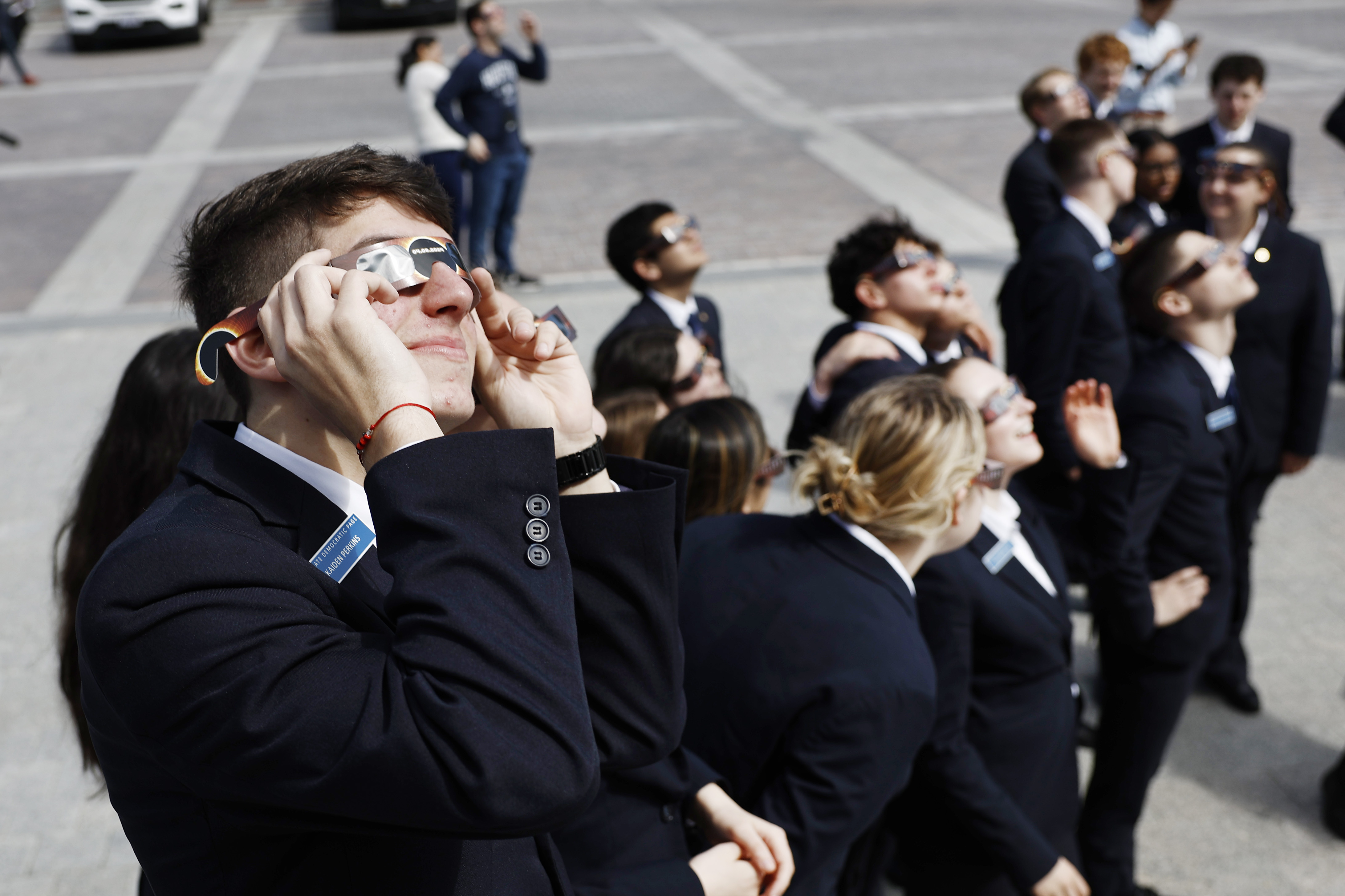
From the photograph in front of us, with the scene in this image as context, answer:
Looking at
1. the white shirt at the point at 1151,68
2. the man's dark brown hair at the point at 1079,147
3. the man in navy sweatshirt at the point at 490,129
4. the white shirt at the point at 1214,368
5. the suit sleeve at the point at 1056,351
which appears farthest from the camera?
the white shirt at the point at 1151,68

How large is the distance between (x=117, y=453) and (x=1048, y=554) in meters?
2.40

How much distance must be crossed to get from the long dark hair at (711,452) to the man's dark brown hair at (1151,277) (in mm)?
1753

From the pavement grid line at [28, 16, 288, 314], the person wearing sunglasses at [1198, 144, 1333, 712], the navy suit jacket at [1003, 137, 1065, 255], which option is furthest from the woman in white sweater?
the person wearing sunglasses at [1198, 144, 1333, 712]

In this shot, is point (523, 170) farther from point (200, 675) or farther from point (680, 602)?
point (200, 675)

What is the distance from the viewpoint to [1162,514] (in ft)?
12.2

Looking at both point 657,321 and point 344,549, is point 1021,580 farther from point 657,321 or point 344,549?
point 657,321

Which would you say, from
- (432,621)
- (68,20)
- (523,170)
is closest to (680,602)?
(432,621)

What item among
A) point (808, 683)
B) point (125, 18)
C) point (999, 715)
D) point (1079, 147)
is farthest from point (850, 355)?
point (125, 18)

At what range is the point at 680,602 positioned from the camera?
262 cm

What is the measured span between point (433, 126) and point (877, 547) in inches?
305

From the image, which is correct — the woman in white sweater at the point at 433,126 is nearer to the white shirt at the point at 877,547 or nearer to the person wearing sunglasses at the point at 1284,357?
the person wearing sunglasses at the point at 1284,357

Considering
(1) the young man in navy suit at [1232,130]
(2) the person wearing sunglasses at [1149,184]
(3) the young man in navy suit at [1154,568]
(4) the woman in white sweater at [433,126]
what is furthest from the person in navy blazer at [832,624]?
(4) the woman in white sweater at [433,126]

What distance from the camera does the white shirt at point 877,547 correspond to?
8.49ft

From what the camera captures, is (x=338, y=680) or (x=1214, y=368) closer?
(x=338, y=680)
